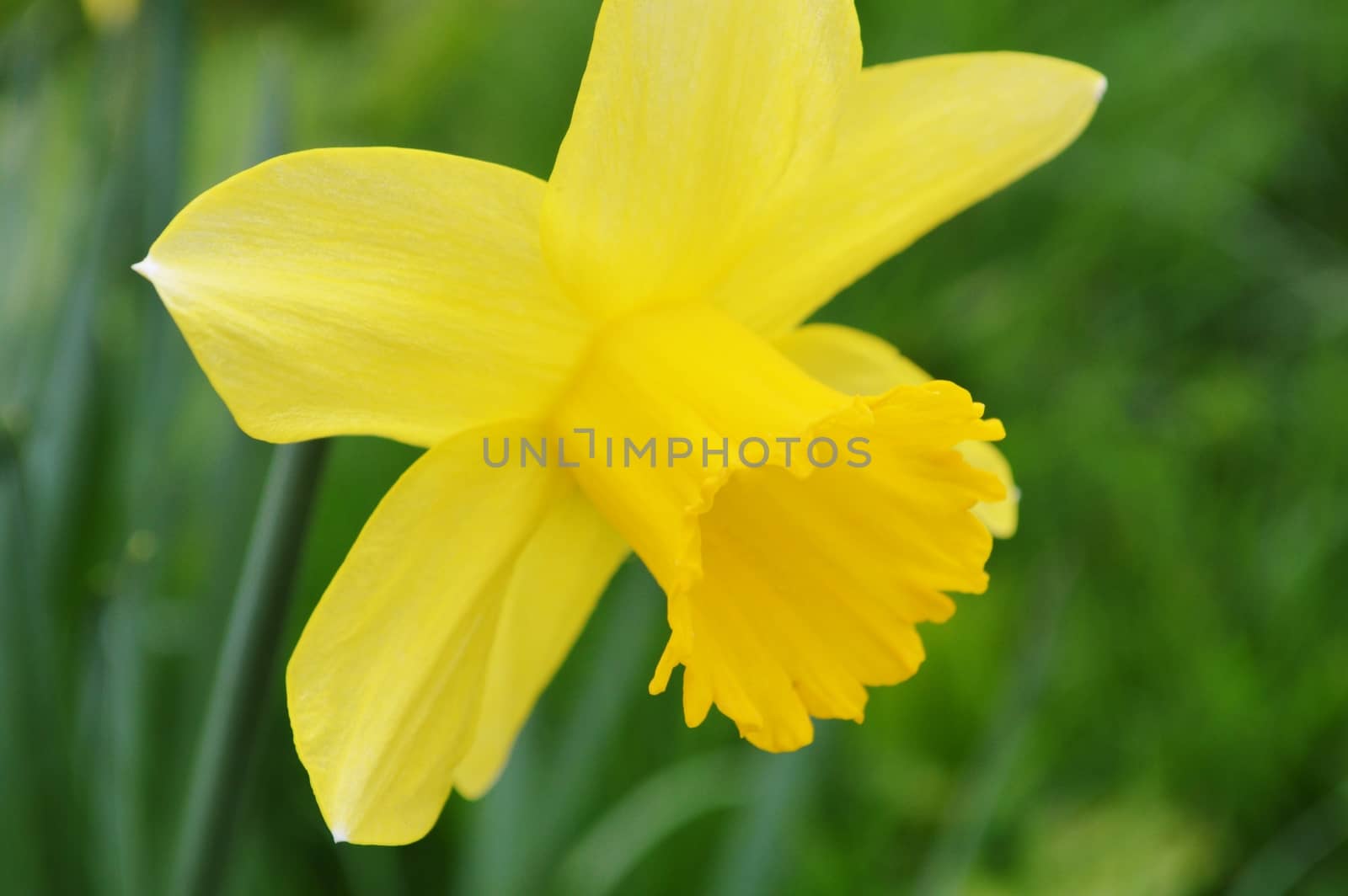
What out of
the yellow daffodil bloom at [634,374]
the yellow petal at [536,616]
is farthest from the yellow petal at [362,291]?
the yellow petal at [536,616]

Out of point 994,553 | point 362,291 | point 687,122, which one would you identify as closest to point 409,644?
point 362,291

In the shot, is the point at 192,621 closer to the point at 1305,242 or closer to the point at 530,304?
the point at 530,304

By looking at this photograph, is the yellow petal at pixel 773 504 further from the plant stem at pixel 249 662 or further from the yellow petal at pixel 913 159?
the plant stem at pixel 249 662

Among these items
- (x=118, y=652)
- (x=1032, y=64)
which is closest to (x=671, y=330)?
(x=1032, y=64)

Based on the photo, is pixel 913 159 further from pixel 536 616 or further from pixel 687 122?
pixel 536 616

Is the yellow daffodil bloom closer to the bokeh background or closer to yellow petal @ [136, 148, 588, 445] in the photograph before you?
yellow petal @ [136, 148, 588, 445]

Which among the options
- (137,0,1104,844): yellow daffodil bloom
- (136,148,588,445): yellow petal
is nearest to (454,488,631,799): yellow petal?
(137,0,1104,844): yellow daffodil bloom
